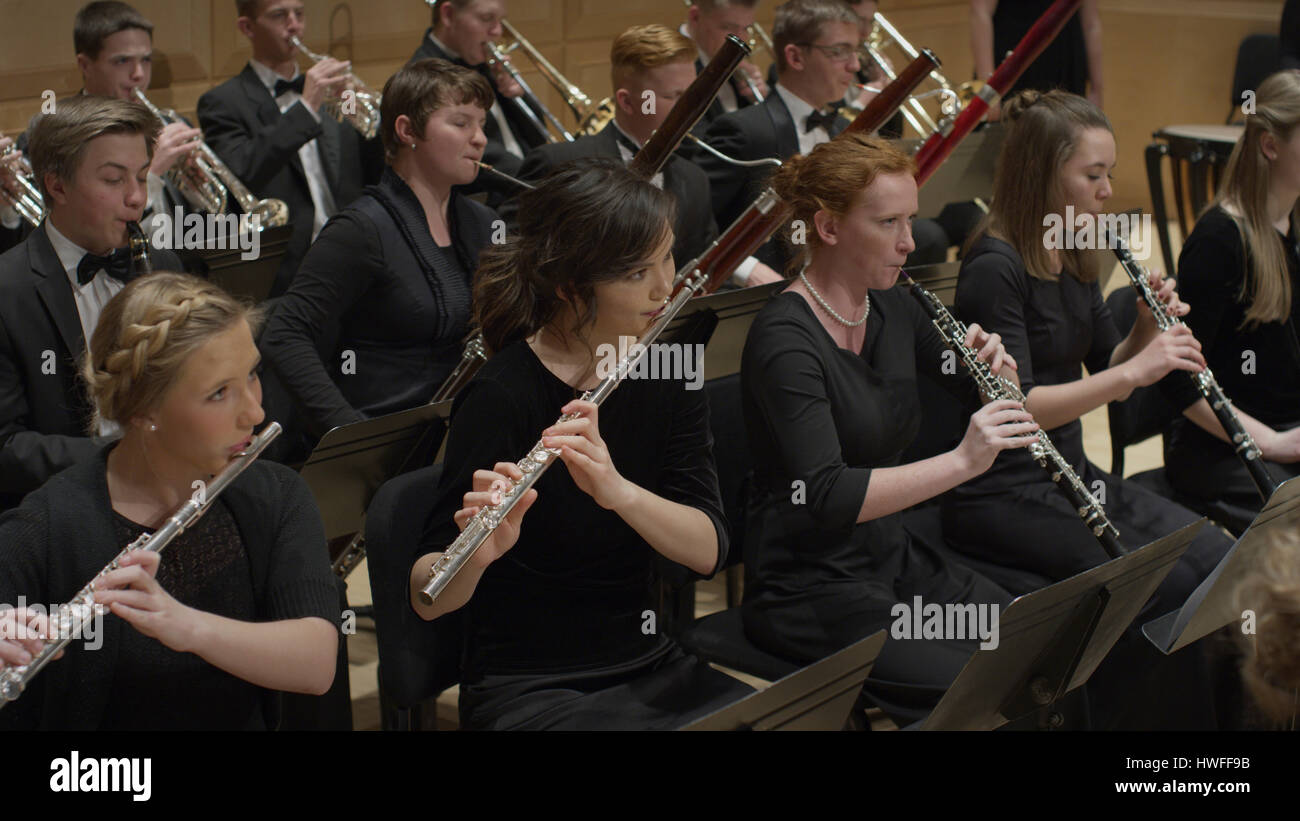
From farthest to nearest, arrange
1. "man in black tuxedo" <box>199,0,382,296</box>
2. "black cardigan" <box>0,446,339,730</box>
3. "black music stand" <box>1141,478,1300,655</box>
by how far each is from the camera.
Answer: "man in black tuxedo" <box>199,0,382,296</box> < "black music stand" <box>1141,478,1300,655</box> < "black cardigan" <box>0,446,339,730</box>

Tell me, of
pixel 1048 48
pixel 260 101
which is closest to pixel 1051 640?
pixel 260 101

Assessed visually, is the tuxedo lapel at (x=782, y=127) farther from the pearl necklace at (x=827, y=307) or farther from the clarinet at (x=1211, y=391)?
the pearl necklace at (x=827, y=307)

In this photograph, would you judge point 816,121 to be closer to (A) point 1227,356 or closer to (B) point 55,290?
(A) point 1227,356

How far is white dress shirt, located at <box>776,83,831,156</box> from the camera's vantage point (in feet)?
11.9

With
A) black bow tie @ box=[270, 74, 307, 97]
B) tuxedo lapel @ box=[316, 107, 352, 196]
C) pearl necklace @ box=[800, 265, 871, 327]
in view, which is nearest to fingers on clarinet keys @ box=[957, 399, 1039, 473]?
pearl necklace @ box=[800, 265, 871, 327]

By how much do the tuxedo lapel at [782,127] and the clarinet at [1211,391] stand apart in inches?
49.9

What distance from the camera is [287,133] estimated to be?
10.7 ft

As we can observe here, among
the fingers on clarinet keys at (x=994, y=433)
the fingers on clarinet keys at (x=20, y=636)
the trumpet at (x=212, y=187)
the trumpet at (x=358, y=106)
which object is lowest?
the fingers on clarinet keys at (x=20, y=636)

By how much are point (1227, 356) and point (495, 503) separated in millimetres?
1725

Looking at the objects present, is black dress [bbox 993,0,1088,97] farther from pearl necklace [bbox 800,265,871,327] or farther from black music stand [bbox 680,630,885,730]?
black music stand [bbox 680,630,885,730]

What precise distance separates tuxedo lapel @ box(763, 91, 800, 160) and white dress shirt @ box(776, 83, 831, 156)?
0.01 meters

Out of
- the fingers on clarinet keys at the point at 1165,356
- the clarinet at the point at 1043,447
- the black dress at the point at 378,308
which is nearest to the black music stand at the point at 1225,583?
the clarinet at the point at 1043,447

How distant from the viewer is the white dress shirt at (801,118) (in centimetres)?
364
